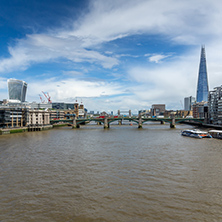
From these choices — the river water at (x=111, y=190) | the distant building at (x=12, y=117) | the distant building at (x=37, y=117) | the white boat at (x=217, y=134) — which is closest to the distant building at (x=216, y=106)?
the white boat at (x=217, y=134)

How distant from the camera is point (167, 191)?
61.5 feet

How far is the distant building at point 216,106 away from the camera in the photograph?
103125 mm

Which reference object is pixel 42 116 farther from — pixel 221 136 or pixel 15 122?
pixel 221 136

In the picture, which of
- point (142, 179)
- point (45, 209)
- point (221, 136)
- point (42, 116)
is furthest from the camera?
point (42, 116)

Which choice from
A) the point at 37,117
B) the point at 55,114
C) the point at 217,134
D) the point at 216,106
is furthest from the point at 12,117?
the point at 216,106

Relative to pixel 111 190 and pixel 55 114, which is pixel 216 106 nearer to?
pixel 111 190

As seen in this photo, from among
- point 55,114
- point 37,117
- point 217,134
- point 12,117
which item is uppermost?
point 55,114

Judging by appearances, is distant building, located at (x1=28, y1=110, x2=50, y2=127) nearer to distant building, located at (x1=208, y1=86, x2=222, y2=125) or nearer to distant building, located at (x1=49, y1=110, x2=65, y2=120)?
distant building, located at (x1=49, y1=110, x2=65, y2=120)

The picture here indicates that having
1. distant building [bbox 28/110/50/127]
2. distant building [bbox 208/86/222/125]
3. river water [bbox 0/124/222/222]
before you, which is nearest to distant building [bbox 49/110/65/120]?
distant building [bbox 28/110/50/127]

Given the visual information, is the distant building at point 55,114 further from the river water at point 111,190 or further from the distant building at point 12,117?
the river water at point 111,190

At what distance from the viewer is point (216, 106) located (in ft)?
360

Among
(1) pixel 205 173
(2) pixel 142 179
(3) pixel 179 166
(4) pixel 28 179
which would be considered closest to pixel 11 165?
(4) pixel 28 179

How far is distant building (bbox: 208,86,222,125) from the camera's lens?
4060 inches

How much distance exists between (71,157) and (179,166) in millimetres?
17671
